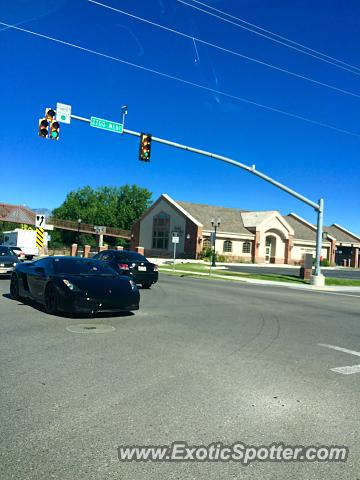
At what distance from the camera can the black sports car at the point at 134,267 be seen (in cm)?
1832

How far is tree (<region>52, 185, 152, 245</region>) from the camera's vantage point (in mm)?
89125

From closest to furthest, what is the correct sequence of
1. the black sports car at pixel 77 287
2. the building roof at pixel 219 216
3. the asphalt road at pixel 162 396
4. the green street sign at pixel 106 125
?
the asphalt road at pixel 162 396 → the black sports car at pixel 77 287 → the green street sign at pixel 106 125 → the building roof at pixel 219 216

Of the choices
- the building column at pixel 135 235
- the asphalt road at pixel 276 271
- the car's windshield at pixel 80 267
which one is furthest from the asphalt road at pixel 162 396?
the building column at pixel 135 235

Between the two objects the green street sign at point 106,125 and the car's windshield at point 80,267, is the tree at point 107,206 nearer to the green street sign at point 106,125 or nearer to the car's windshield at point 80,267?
the green street sign at point 106,125

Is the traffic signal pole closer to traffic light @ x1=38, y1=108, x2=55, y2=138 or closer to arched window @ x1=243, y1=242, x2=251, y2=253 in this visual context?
traffic light @ x1=38, y1=108, x2=55, y2=138

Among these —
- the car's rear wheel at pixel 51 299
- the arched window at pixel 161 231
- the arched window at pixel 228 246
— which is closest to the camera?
the car's rear wheel at pixel 51 299

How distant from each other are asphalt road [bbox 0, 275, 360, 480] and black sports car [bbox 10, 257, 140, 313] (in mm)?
411

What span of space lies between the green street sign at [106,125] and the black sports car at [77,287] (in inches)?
334

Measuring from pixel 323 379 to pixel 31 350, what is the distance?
422 cm

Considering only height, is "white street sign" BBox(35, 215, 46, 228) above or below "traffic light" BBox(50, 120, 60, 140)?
below

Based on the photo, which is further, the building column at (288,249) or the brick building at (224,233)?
the building column at (288,249)

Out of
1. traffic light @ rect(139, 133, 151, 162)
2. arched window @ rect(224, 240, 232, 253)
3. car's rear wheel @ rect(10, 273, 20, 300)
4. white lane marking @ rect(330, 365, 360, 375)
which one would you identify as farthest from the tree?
white lane marking @ rect(330, 365, 360, 375)

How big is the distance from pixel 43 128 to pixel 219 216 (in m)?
40.6

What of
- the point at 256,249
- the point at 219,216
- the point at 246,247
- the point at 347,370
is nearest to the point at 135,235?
the point at 219,216
